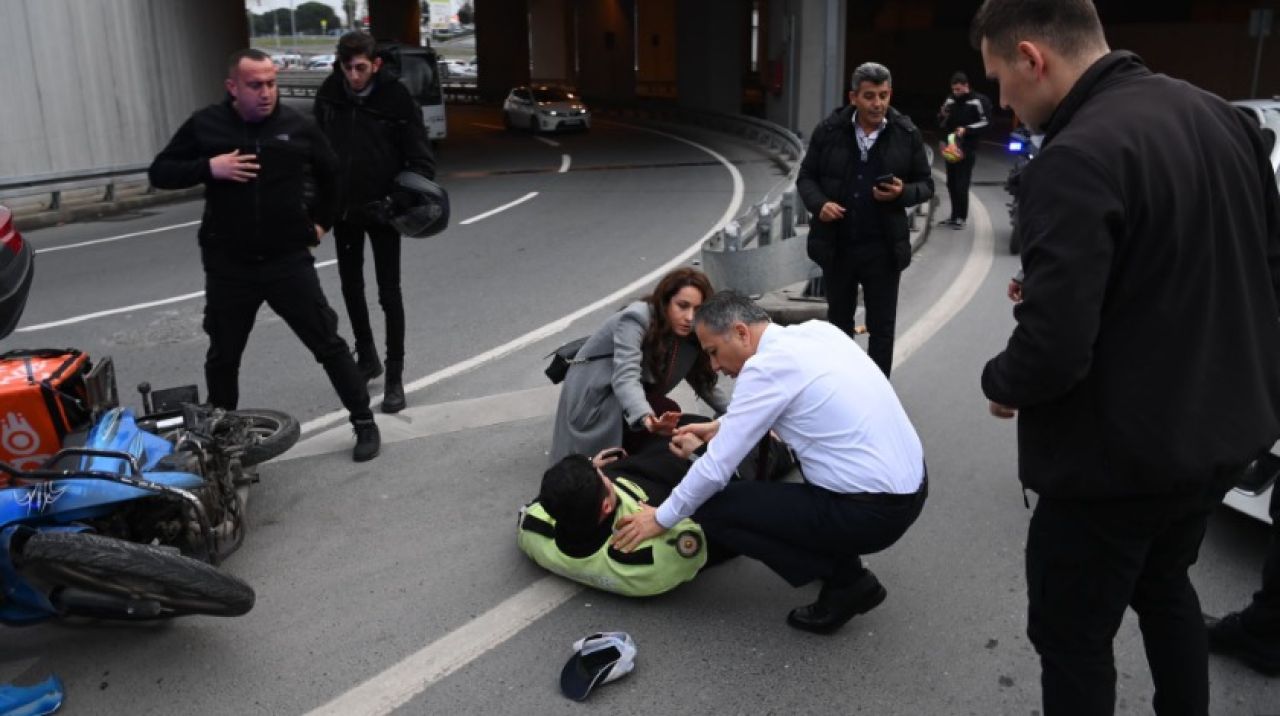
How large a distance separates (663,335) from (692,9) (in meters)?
29.1

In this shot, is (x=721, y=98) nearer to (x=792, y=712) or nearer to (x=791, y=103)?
(x=791, y=103)

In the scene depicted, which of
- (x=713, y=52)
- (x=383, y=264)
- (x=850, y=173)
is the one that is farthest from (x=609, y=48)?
(x=850, y=173)

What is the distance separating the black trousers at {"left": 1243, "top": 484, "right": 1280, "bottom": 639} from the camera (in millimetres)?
3596

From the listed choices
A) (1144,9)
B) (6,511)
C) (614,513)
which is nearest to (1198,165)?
(614,513)

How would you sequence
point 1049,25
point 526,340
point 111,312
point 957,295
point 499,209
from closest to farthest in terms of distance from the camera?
1. point 1049,25
2. point 526,340
3. point 111,312
4. point 957,295
5. point 499,209

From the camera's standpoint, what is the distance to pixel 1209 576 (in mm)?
4379

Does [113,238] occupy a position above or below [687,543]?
below

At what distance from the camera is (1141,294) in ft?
8.11

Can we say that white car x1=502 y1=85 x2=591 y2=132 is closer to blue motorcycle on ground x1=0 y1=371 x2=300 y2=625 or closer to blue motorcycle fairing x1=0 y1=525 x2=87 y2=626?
blue motorcycle on ground x1=0 y1=371 x2=300 y2=625

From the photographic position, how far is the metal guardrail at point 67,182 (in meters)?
14.0

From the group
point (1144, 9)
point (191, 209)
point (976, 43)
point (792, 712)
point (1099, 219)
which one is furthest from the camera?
point (1144, 9)

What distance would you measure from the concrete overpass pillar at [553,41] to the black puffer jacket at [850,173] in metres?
44.3

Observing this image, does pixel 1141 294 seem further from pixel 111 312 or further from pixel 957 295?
pixel 111 312

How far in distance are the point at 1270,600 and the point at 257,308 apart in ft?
14.6
